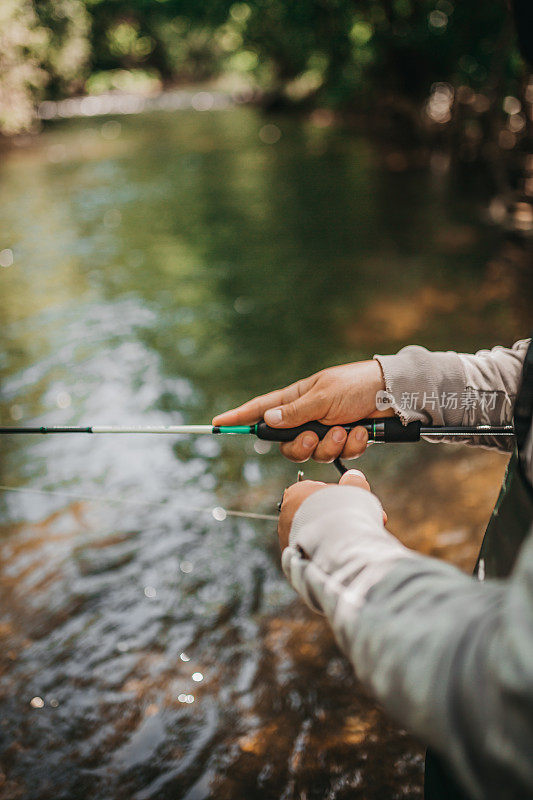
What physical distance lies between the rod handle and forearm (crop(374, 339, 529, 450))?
0.12ft

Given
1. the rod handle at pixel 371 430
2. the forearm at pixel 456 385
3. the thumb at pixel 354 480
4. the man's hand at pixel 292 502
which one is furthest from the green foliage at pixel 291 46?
the man's hand at pixel 292 502

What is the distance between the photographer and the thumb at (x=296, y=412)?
1.73 meters

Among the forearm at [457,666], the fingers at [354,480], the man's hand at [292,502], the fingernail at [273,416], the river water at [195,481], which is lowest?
the river water at [195,481]

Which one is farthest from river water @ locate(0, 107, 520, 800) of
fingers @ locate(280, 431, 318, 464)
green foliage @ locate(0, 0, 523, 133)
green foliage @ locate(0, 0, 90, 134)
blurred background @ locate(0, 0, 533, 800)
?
green foliage @ locate(0, 0, 90, 134)

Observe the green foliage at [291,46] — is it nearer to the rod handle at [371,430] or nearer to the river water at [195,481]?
the rod handle at [371,430]

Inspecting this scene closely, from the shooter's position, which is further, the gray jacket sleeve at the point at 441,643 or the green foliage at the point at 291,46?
the green foliage at the point at 291,46

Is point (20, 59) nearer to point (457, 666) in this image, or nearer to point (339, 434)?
point (339, 434)

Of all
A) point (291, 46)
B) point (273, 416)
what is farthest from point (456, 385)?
point (291, 46)

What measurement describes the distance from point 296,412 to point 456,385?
0.45 meters

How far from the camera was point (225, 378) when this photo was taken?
5.98m

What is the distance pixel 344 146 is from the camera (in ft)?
61.4

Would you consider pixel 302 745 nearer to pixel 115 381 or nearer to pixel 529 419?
pixel 529 419

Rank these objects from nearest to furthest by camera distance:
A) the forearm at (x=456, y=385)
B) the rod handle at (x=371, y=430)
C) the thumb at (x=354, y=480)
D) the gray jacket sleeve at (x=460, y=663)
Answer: the gray jacket sleeve at (x=460, y=663), the thumb at (x=354, y=480), the forearm at (x=456, y=385), the rod handle at (x=371, y=430)

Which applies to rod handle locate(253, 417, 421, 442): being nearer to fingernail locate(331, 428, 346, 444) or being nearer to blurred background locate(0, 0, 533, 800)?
fingernail locate(331, 428, 346, 444)
